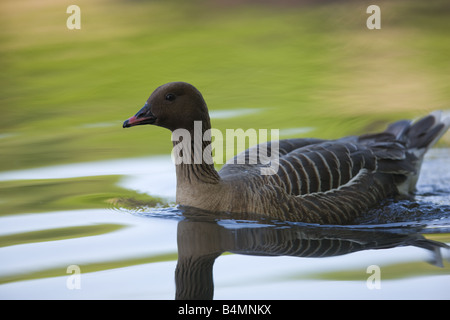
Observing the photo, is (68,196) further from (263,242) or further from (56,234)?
(263,242)

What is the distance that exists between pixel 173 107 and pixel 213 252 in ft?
6.87

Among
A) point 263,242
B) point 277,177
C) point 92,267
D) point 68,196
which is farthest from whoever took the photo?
point 68,196

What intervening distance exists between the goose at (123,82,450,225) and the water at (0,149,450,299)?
8.4 inches

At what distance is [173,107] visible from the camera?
8.91m

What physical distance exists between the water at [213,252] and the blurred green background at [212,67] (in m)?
2.97

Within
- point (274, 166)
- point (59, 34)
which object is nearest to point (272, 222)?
point (274, 166)

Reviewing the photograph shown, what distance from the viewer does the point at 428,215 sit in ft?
30.7

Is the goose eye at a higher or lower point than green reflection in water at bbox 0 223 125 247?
higher

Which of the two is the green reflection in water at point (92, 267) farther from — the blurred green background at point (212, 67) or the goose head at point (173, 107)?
the blurred green background at point (212, 67)

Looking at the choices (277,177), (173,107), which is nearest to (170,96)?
(173,107)

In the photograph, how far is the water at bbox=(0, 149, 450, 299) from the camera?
686cm

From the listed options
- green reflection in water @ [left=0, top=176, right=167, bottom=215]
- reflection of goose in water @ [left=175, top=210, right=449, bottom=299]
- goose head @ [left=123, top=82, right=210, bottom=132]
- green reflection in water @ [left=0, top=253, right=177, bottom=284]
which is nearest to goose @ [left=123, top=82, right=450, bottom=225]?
goose head @ [left=123, top=82, right=210, bottom=132]

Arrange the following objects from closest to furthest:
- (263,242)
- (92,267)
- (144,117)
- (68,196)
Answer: (92,267), (263,242), (144,117), (68,196)

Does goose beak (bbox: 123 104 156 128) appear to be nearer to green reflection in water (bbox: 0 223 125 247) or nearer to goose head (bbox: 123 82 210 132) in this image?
goose head (bbox: 123 82 210 132)
